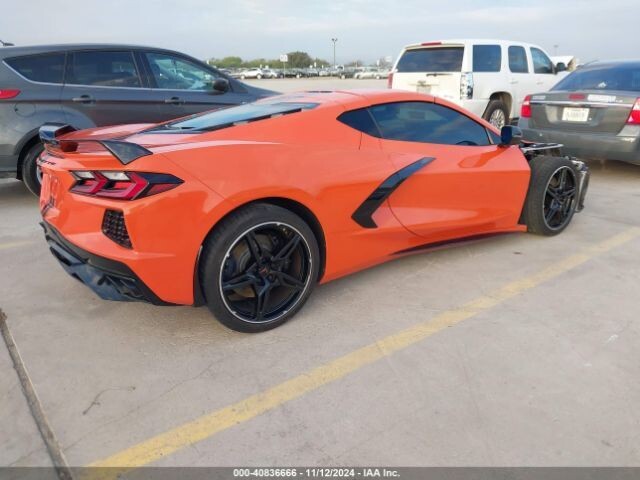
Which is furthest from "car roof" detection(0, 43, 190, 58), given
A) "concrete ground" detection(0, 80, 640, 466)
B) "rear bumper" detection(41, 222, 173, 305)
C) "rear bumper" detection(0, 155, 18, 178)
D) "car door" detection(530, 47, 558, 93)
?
"car door" detection(530, 47, 558, 93)

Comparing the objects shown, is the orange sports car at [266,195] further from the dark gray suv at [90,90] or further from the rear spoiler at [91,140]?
the dark gray suv at [90,90]

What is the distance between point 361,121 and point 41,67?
3.94m

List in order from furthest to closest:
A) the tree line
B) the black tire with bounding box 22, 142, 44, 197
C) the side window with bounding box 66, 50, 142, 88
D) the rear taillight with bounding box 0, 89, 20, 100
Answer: the tree line < the side window with bounding box 66, 50, 142, 88 < the black tire with bounding box 22, 142, 44, 197 < the rear taillight with bounding box 0, 89, 20, 100

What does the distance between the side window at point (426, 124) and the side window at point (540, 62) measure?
7459 mm

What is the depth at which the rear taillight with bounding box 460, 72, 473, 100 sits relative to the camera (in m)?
8.69

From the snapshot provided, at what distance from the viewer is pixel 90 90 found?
554 cm

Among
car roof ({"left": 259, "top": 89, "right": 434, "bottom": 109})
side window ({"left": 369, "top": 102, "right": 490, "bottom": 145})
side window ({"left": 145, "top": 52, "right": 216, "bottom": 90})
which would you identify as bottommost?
side window ({"left": 369, "top": 102, "right": 490, "bottom": 145})

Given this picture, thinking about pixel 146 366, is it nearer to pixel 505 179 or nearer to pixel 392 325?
pixel 392 325

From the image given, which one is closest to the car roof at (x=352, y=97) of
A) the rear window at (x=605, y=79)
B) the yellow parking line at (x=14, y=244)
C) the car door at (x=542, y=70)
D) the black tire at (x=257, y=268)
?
the black tire at (x=257, y=268)

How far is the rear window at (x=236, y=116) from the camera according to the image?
3.13 metres

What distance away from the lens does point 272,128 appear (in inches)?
117

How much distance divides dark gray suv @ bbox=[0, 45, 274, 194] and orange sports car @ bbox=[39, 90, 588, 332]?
2220mm

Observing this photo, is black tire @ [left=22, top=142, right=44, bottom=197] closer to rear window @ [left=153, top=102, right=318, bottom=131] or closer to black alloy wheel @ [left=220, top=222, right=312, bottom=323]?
rear window @ [left=153, top=102, right=318, bottom=131]

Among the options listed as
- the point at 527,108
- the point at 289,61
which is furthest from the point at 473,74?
the point at 289,61
